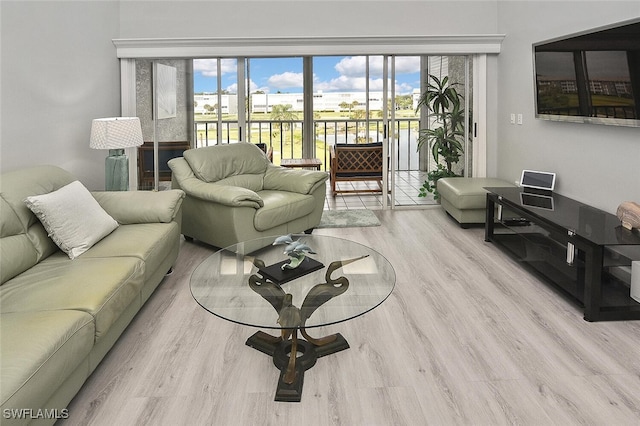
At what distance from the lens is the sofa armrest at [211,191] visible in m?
3.96

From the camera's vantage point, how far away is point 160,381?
2264mm

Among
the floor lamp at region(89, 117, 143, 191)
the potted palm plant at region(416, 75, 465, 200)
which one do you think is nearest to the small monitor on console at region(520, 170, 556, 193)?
the potted palm plant at region(416, 75, 465, 200)

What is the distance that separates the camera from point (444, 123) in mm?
6066

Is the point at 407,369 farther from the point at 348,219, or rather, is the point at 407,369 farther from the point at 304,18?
the point at 304,18

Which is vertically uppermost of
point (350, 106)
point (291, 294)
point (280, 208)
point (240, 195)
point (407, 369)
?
point (350, 106)

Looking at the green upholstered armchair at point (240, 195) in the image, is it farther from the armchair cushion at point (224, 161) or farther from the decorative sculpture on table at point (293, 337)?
the decorative sculpture on table at point (293, 337)

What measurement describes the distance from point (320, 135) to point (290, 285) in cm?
562

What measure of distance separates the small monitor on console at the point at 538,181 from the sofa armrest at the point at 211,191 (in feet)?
7.93

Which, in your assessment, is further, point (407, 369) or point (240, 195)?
point (240, 195)

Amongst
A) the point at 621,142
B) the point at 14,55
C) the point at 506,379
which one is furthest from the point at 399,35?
the point at 506,379

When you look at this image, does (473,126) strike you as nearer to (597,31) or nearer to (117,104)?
(597,31)

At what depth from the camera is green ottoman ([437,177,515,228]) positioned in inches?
194

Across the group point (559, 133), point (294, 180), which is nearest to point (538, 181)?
point (559, 133)

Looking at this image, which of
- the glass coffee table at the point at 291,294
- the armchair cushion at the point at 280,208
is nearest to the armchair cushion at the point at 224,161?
the armchair cushion at the point at 280,208
